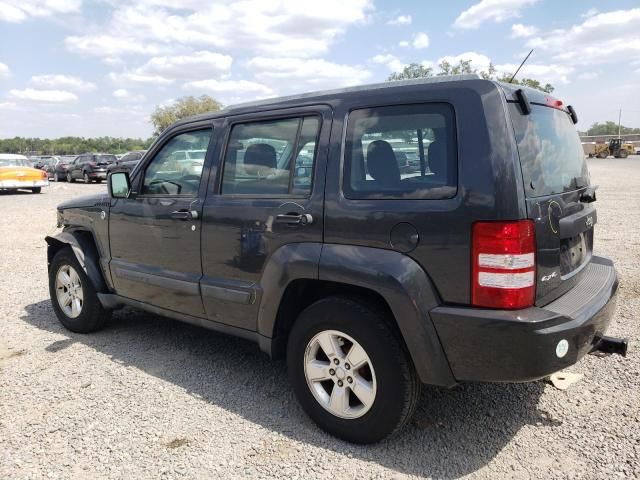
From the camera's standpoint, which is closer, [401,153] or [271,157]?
[401,153]

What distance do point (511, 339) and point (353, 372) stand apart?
0.89 metres

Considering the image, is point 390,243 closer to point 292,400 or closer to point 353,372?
point 353,372

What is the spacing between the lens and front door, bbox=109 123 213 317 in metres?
3.79

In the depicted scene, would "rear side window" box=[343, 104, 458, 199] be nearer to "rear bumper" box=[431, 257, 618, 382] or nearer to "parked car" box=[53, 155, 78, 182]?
"rear bumper" box=[431, 257, 618, 382]

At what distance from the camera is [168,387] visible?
3762mm

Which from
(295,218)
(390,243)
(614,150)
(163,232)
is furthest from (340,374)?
(614,150)

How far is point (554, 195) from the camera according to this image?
280cm

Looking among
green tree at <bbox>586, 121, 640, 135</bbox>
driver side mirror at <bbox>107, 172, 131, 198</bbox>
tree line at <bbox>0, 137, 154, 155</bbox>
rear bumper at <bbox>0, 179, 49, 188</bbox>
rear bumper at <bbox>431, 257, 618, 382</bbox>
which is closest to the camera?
rear bumper at <bbox>431, 257, 618, 382</bbox>

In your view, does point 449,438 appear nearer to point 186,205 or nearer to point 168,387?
point 168,387

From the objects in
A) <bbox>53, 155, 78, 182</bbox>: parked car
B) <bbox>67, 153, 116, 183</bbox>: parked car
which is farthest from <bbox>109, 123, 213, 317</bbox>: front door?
<bbox>53, 155, 78, 182</bbox>: parked car

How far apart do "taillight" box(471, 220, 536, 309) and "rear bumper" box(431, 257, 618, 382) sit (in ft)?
0.22

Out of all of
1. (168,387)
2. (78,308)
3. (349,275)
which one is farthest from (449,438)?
(78,308)

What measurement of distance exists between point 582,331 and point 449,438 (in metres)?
0.97

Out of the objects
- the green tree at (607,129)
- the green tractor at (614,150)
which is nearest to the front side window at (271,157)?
the green tractor at (614,150)
